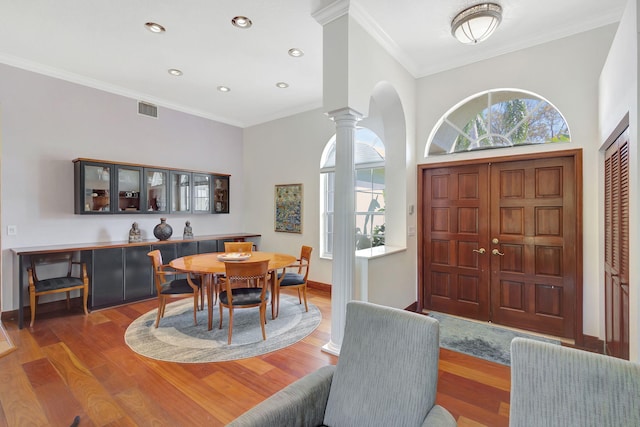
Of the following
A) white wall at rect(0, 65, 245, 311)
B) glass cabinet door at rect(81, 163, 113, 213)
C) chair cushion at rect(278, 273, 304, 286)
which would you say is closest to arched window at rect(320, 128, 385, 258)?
chair cushion at rect(278, 273, 304, 286)

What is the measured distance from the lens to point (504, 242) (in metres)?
3.43

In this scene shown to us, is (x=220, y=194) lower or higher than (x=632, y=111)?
lower

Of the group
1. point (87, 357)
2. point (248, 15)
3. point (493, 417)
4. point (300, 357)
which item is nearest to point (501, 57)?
point (248, 15)

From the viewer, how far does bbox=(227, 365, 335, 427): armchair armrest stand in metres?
1.15

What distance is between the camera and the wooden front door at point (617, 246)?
6.74ft

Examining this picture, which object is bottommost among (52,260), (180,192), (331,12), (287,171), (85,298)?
(85,298)

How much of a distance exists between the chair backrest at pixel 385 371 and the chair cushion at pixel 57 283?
3.89 metres

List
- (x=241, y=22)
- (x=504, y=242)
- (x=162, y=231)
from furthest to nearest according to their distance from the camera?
(x=162, y=231) → (x=504, y=242) → (x=241, y=22)

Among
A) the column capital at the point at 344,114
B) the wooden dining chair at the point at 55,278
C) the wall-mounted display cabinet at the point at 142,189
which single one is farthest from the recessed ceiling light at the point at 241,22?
the wooden dining chair at the point at 55,278

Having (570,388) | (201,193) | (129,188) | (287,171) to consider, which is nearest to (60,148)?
(129,188)

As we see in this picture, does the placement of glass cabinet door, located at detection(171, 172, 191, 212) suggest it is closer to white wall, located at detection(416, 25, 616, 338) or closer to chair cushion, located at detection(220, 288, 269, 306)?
chair cushion, located at detection(220, 288, 269, 306)

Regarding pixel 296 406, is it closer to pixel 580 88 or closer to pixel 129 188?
pixel 580 88

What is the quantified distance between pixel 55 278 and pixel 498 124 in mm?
5804

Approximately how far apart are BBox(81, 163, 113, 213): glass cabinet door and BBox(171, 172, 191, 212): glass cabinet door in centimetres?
91
